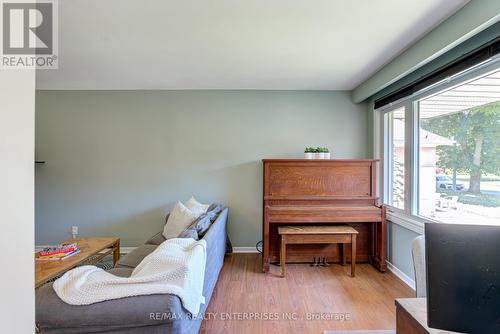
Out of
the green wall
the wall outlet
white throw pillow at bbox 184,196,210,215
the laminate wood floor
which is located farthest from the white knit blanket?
the wall outlet

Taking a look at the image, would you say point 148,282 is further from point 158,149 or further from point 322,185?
point 158,149

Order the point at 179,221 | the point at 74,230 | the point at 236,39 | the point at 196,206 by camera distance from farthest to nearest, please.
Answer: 1. the point at 74,230
2. the point at 196,206
3. the point at 179,221
4. the point at 236,39

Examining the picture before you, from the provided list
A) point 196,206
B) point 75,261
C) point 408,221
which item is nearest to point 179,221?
point 196,206

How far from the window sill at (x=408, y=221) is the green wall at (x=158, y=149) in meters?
1.47

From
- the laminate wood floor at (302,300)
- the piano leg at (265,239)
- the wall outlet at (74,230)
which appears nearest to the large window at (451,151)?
the laminate wood floor at (302,300)

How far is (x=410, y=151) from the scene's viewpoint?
8.78ft

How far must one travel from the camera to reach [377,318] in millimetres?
2064

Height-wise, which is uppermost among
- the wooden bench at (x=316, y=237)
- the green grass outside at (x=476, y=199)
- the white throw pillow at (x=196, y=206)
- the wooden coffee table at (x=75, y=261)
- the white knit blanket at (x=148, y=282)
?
the green grass outside at (x=476, y=199)

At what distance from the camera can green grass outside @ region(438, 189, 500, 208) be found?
1812 millimetres

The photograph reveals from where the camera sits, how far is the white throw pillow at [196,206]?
3.16 metres

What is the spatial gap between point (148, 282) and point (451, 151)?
271 centimetres

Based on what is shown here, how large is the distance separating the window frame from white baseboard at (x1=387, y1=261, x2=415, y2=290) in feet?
1.84

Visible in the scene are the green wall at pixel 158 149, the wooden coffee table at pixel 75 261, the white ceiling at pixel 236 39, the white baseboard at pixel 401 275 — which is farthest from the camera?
the green wall at pixel 158 149

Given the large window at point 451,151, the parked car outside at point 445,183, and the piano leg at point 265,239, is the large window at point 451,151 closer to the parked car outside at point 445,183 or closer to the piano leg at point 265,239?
the parked car outside at point 445,183
